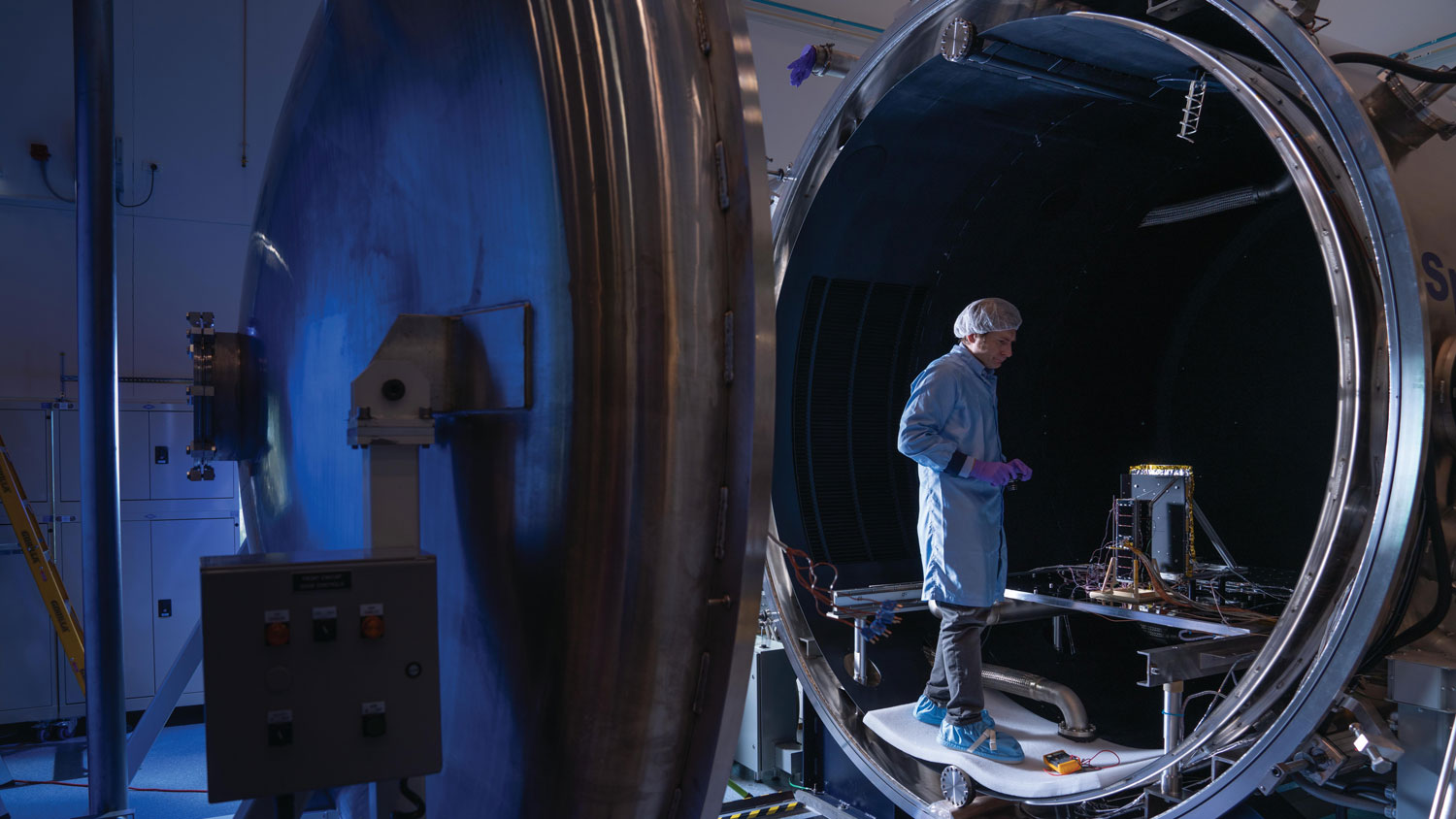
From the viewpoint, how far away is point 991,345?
10.2 ft

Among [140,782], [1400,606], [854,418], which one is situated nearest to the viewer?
[1400,606]

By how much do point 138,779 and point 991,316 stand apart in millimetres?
4010

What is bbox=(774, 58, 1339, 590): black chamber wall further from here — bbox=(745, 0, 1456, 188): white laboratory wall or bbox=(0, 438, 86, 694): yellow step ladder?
bbox=(0, 438, 86, 694): yellow step ladder

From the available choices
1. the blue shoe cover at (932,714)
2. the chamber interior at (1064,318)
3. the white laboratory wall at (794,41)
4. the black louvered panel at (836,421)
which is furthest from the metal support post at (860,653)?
the white laboratory wall at (794,41)

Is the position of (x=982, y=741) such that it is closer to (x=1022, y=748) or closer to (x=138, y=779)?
(x=1022, y=748)

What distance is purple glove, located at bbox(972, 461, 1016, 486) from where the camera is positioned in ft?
9.48

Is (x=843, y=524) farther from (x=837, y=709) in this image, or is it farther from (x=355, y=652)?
(x=355, y=652)

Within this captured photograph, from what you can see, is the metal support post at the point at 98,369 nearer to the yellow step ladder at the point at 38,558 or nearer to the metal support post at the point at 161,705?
the metal support post at the point at 161,705

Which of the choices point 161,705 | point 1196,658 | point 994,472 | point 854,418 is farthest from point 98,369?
point 1196,658

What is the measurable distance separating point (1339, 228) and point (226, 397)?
222 cm

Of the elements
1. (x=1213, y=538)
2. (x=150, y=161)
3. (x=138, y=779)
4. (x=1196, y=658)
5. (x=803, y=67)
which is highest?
(x=150, y=161)

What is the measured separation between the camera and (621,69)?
125cm

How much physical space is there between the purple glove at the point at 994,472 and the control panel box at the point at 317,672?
196 cm

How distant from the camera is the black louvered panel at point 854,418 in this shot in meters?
3.29
